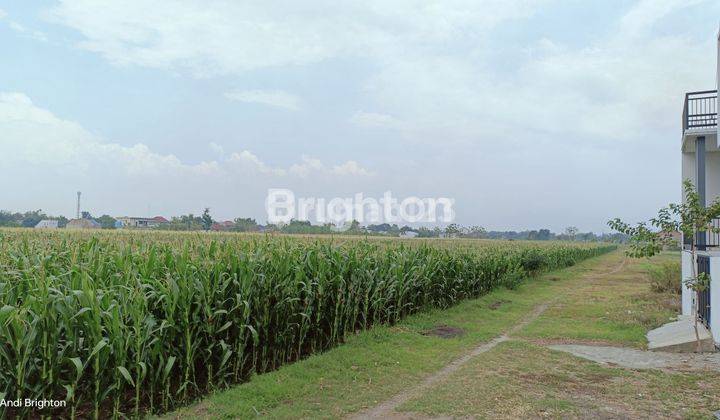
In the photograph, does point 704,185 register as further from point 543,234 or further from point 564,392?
point 543,234

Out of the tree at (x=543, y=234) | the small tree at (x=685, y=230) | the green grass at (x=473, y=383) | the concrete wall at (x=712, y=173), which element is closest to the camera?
the green grass at (x=473, y=383)

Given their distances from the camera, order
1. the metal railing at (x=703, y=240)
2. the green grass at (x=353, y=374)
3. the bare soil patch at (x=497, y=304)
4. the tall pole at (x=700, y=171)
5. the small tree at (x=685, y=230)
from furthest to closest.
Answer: the bare soil patch at (x=497, y=304) → the tall pole at (x=700, y=171) → the metal railing at (x=703, y=240) → the small tree at (x=685, y=230) → the green grass at (x=353, y=374)

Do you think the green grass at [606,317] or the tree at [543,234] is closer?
the green grass at [606,317]

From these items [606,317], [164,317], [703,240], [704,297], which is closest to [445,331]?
[606,317]

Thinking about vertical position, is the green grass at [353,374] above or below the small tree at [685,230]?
below

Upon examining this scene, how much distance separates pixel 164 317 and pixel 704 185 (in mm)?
13870

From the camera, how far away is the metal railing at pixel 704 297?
11.0 metres

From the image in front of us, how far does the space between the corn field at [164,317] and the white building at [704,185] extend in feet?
22.2

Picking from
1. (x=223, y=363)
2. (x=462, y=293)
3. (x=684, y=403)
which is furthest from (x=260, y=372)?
(x=462, y=293)

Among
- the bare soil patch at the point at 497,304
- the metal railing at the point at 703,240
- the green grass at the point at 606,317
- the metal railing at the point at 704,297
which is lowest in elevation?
the bare soil patch at the point at 497,304

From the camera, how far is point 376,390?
23.0ft

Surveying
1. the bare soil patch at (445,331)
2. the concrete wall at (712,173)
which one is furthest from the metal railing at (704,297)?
the bare soil patch at (445,331)

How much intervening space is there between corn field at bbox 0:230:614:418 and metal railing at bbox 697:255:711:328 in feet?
23.2

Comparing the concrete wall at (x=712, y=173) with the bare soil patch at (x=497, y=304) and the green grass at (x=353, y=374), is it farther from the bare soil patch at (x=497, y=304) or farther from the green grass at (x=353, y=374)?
the green grass at (x=353, y=374)
